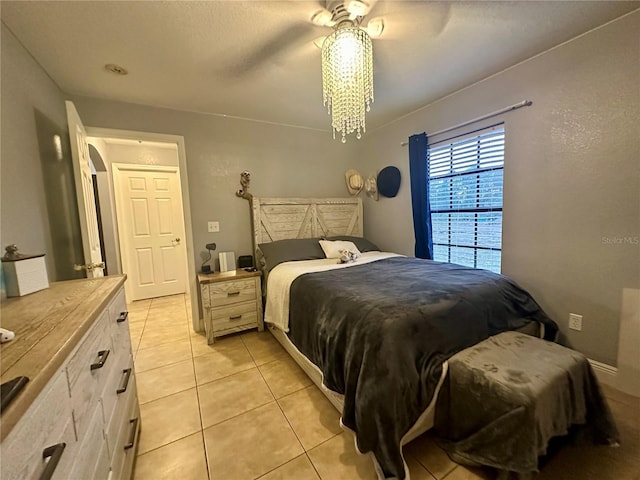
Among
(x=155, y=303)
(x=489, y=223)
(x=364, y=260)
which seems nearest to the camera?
(x=489, y=223)

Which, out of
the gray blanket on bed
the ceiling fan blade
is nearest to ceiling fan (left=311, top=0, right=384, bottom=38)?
the ceiling fan blade

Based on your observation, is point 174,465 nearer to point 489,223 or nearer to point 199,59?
point 199,59

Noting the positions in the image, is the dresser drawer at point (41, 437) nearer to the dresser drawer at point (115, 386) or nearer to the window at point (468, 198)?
the dresser drawer at point (115, 386)

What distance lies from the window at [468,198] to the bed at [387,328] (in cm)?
54

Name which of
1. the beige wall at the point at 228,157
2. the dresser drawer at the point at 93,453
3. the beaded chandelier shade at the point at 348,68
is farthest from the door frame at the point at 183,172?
the dresser drawer at the point at 93,453

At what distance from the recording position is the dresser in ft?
1.65

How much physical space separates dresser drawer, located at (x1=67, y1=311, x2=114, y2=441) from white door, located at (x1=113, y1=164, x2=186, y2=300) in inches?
139

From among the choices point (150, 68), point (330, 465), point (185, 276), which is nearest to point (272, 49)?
point (150, 68)

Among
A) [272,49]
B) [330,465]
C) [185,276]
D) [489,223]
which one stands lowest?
[330,465]

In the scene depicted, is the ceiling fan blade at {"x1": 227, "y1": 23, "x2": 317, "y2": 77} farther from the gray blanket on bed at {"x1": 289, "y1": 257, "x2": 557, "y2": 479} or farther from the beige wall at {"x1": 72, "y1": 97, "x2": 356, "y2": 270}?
the gray blanket on bed at {"x1": 289, "y1": 257, "x2": 557, "y2": 479}

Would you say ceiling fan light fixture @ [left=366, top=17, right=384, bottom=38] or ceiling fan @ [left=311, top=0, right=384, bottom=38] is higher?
ceiling fan light fixture @ [left=366, top=17, right=384, bottom=38]

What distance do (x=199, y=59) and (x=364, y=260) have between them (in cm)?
224

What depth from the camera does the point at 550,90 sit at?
2016mm

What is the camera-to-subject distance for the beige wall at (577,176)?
1731mm
